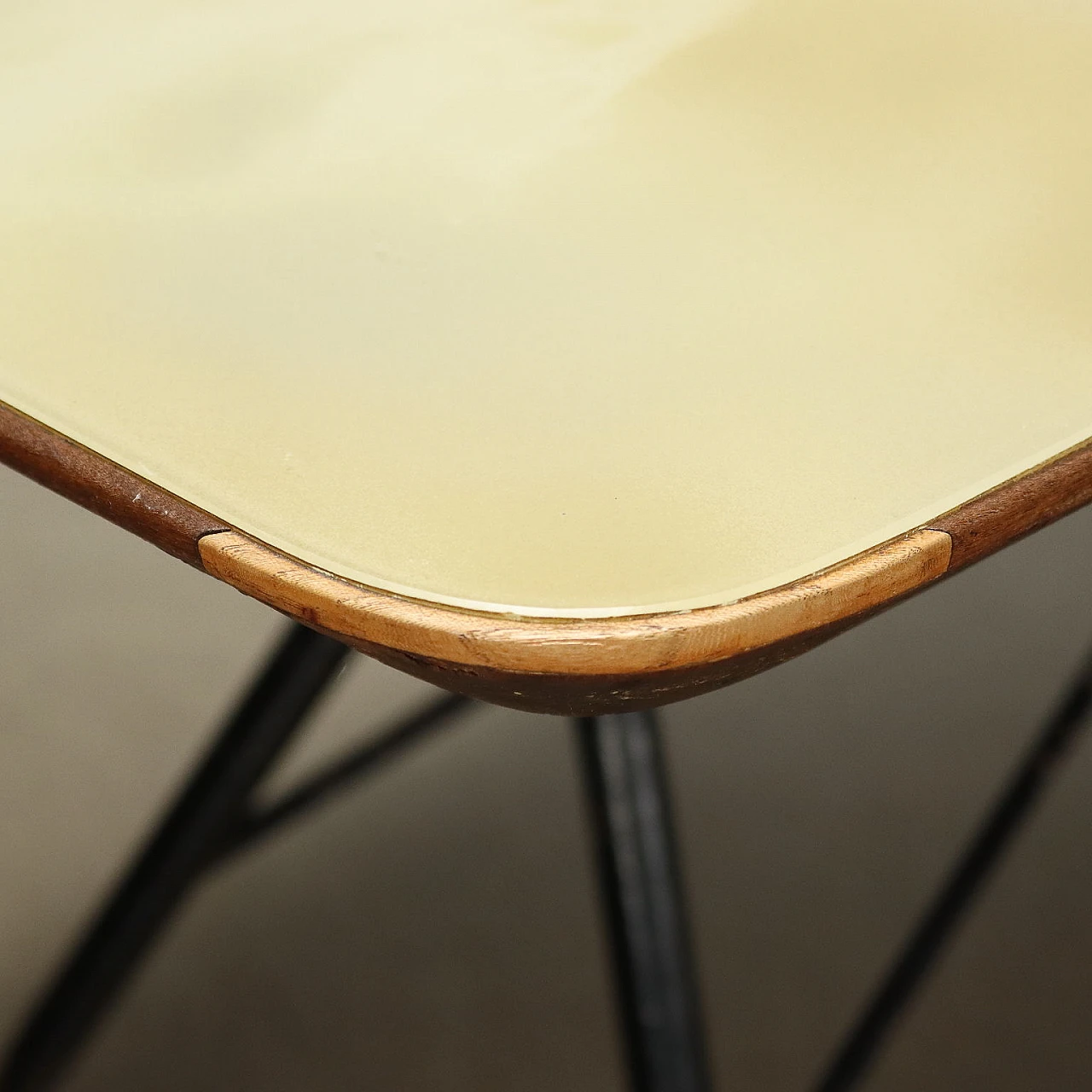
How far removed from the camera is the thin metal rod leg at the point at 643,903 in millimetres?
391

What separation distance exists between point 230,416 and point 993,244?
194 millimetres

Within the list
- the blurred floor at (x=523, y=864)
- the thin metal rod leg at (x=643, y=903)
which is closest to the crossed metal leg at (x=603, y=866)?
the thin metal rod leg at (x=643, y=903)

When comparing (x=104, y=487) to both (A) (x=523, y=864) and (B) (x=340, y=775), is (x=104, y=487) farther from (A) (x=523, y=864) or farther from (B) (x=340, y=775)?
(A) (x=523, y=864)

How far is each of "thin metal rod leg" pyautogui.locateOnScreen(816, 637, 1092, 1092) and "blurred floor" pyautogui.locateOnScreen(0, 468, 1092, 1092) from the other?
0.10 m

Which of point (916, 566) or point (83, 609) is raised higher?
point (916, 566)

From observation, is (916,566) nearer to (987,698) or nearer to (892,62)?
(892,62)

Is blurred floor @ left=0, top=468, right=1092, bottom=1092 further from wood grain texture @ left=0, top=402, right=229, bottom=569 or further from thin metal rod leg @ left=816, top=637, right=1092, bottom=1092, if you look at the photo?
wood grain texture @ left=0, top=402, right=229, bottom=569

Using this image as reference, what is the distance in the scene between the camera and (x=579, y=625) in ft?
0.81

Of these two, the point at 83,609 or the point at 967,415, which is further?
the point at 83,609

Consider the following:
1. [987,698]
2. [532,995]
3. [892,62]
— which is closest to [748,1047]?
[532,995]

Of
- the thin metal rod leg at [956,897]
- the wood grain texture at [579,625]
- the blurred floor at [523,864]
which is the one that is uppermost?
the wood grain texture at [579,625]

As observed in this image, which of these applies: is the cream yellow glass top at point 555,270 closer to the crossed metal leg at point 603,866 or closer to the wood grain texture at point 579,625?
the wood grain texture at point 579,625

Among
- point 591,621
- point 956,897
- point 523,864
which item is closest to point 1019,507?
point 591,621

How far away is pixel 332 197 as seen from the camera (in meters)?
0.36
